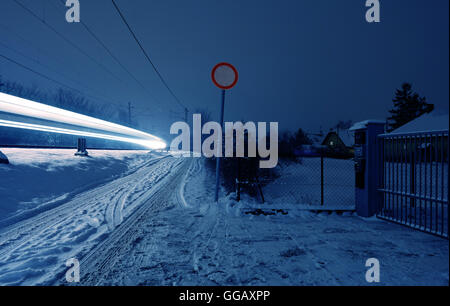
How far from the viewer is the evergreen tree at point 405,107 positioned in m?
39.6

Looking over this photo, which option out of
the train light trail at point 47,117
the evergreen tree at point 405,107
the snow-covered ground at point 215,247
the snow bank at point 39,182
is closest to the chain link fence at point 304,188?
the snow-covered ground at point 215,247

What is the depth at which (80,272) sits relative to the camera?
2824mm

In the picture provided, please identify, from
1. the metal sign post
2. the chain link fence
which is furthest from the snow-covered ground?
the metal sign post

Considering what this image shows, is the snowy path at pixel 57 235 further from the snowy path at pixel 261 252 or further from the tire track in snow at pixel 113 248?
the snowy path at pixel 261 252

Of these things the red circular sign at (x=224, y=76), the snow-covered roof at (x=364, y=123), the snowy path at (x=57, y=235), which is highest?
the red circular sign at (x=224, y=76)

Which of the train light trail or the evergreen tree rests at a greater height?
the evergreen tree

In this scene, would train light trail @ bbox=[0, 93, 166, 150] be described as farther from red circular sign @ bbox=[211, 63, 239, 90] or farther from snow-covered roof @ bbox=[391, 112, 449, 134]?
snow-covered roof @ bbox=[391, 112, 449, 134]

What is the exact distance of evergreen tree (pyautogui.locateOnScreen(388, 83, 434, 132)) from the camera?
1558 inches

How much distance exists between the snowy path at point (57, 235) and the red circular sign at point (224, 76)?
4.14 meters

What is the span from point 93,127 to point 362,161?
2379cm

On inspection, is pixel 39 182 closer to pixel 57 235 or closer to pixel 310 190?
pixel 57 235

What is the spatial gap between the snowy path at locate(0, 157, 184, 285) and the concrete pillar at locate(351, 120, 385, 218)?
5707mm

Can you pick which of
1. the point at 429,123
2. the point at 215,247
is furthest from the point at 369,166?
the point at 429,123
